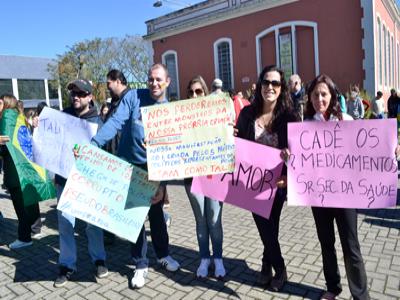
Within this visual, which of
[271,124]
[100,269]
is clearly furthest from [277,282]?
[100,269]

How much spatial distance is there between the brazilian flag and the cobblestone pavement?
77 cm

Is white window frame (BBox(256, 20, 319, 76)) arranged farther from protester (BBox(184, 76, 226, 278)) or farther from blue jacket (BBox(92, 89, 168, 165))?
blue jacket (BBox(92, 89, 168, 165))

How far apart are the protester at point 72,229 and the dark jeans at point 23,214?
4.66 ft

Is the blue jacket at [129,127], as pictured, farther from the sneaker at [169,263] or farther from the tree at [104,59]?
the tree at [104,59]

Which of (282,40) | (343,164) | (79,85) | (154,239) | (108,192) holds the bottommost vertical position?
(154,239)

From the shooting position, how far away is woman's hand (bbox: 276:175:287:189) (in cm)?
289

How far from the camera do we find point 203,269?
3.54 m

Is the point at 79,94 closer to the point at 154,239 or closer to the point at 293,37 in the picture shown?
the point at 154,239

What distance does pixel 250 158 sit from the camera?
9.74 ft

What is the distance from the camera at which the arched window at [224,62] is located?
60.3 ft

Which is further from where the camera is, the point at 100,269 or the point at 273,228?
the point at 100,269

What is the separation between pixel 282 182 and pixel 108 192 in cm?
162

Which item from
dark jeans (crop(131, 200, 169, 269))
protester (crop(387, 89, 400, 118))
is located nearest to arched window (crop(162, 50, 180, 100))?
protester (crop(387, 89, 400, 118))

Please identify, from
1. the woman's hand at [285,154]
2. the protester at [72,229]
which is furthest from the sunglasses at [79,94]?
the woman's hand at [285,154]
